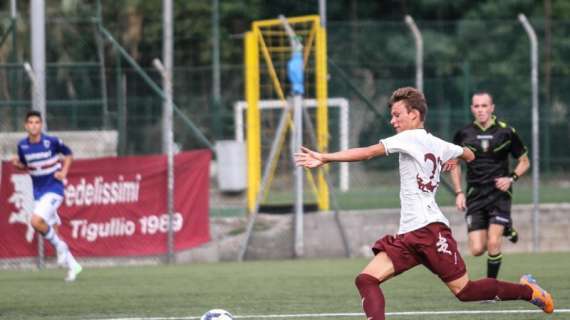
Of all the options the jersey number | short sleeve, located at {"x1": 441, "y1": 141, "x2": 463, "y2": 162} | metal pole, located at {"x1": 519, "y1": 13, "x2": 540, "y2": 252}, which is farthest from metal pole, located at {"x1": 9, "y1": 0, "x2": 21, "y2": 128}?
the jersey number

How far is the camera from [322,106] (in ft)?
60.2

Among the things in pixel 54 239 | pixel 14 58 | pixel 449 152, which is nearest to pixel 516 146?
pixel 449 152

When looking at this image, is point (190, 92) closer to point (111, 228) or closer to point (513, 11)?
point (111, 228)

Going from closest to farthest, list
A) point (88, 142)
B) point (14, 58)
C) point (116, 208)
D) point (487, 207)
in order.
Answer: point (487, 207)
point (116, 208)
point (14, 58)
point (88, 142)

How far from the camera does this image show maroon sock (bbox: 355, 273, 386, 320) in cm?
762

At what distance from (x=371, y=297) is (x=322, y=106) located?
10792 millimetres

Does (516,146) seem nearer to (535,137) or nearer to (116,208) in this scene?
(535,137)

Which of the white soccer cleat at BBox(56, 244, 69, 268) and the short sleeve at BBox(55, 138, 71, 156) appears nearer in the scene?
the white soccer cleat at BBox(56, 244, 69, 268)

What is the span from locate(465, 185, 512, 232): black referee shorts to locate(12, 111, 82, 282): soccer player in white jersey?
5004 mm

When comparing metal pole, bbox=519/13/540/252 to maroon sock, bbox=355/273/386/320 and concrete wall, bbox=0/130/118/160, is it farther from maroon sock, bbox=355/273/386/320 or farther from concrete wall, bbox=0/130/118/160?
maroon sock, bbox=355/273/386/320

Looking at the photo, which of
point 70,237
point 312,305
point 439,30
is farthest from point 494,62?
point 312,305

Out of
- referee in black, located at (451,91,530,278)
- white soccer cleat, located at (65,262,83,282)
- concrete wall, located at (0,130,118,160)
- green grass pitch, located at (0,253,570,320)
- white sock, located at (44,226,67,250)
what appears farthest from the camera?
concrete wall, located at (0,130,118,160)

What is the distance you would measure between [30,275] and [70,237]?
5.27ft

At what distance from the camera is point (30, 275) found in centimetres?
1488
